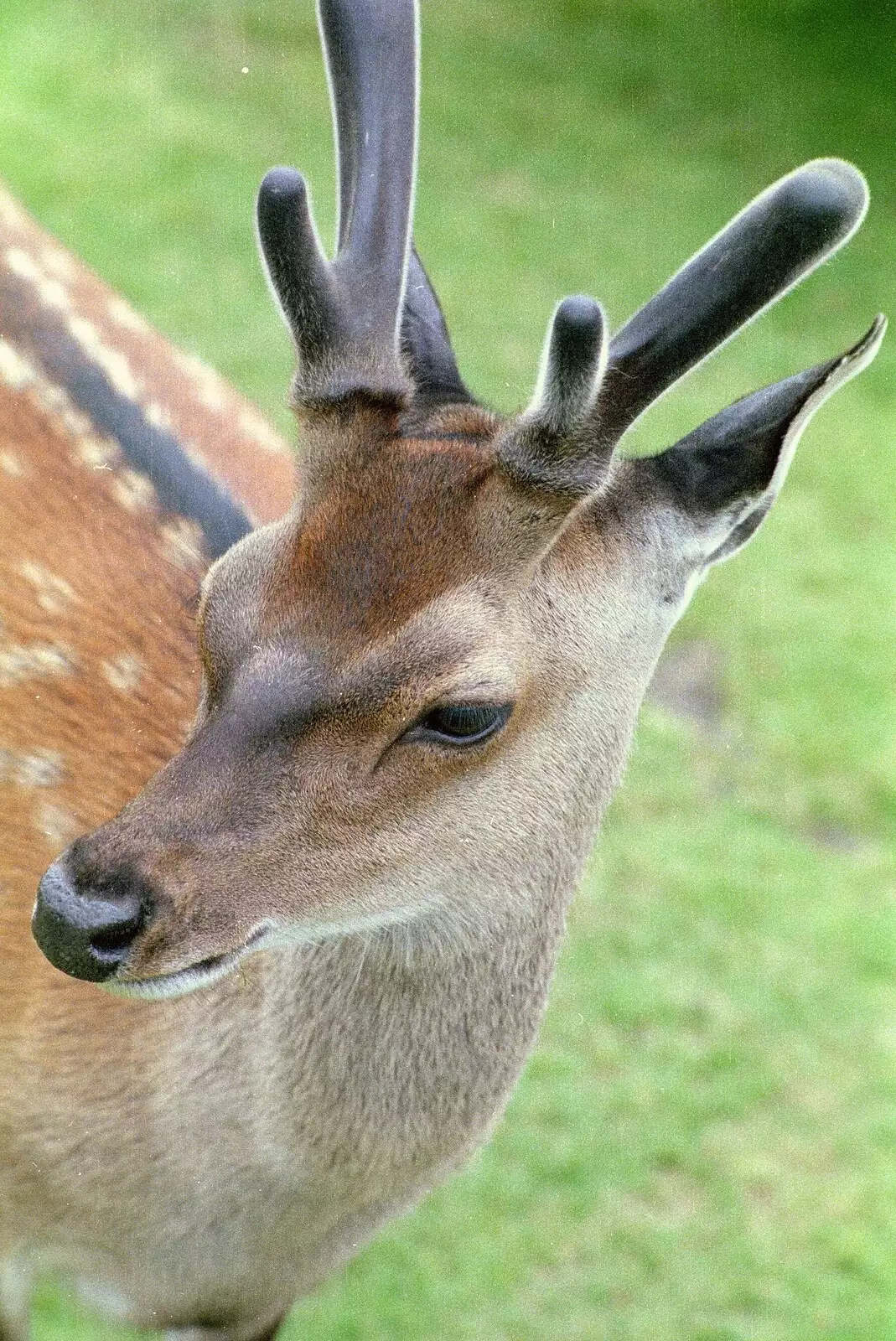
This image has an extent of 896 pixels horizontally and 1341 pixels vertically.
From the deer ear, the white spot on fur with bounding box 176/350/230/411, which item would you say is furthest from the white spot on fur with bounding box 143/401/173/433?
the deer ear

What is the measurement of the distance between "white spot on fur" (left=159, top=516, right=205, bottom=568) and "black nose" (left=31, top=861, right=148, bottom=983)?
110 centimetres

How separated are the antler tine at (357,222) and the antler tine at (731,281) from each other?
29 centimetres

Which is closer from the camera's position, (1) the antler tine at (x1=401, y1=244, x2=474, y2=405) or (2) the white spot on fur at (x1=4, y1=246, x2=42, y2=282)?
(1) the antler tine at (x1=401, y1=244, x2=474, y2=405)

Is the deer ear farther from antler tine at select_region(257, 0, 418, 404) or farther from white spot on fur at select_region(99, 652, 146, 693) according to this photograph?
white spot on fur at select_region(99, 652, 146, 693)

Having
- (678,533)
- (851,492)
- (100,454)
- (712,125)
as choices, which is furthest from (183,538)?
(712,125)

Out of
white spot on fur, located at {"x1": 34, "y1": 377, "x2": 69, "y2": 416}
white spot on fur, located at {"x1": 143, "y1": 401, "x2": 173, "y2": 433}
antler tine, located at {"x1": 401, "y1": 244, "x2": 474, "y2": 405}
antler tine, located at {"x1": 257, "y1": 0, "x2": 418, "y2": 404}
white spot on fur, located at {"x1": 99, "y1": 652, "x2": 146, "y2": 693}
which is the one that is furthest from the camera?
white spot on fur, located at {"x1": 143, "y1": 401, "x2": 173, "y2": 433}

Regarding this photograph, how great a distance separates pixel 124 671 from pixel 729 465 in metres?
1.10

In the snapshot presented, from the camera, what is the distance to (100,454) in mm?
3033

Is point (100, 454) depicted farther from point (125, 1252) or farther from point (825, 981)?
point (825, 981)

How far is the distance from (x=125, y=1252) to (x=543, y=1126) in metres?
1.57

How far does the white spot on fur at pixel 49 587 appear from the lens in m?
2.81

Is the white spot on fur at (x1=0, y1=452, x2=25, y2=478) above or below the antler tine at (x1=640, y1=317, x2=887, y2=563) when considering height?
above

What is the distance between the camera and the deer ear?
85.4 inches

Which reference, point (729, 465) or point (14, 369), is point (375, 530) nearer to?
point (729, 465)
